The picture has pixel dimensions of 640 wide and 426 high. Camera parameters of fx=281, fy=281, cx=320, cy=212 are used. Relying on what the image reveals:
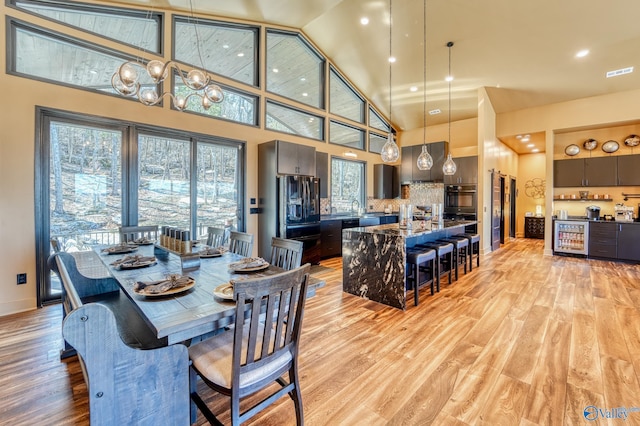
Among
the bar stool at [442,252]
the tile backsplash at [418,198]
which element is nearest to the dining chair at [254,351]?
the bar stool at [442,252]

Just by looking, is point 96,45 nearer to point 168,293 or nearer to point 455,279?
point 168,293

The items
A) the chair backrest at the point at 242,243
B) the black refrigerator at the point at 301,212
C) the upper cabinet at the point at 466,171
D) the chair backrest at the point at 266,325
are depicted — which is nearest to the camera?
the chair backrest at the point at 266,325

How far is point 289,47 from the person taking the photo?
19.4 feet

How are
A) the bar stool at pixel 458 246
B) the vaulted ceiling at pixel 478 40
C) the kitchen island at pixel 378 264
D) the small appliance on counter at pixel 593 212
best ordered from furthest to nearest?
the small appliance on counter at pixel 593 212 → the bar stool at pixel 458 246 → the vaulted ceiling at pixel 478 40 → the kitchen island at pixel 378 264

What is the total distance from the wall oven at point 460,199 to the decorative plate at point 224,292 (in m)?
6.78

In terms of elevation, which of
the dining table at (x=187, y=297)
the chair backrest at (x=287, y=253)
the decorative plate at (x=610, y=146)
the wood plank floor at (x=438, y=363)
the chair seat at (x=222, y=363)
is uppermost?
the decorative plate at (x=610, y=146)

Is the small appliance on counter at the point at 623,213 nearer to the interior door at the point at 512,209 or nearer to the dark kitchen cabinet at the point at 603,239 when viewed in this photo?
the dark kitchen cabinet at the point at 603,239

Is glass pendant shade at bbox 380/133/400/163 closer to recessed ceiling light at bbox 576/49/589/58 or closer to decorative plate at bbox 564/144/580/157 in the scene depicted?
recessed ceiling light at bbox 576/49/589/58

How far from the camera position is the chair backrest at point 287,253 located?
Answer: 2.39m

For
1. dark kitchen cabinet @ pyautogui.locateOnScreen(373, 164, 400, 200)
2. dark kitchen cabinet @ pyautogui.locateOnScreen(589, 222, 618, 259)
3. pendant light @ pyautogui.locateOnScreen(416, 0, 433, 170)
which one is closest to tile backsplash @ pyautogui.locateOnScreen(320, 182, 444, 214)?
dark kitchen cabinet @ pyautogui.locateOnScreen(373, 164, 400, 200)

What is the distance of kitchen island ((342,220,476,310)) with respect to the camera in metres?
3.39

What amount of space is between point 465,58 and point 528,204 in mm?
6206

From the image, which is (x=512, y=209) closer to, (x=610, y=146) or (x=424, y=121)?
(x=610, y=146)

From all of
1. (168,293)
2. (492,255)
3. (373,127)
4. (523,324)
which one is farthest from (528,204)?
(168,293)
